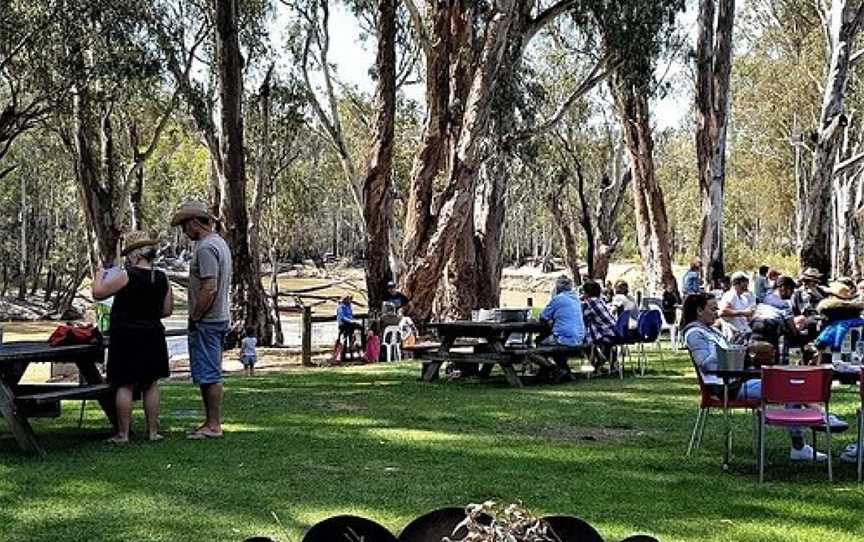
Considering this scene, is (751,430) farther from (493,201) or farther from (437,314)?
(493,201)

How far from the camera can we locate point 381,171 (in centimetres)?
2220

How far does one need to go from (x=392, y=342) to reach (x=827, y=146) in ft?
29.0

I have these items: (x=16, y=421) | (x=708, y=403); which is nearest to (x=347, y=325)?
(x=16, y=421)

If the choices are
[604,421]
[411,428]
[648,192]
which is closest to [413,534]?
[411,428]

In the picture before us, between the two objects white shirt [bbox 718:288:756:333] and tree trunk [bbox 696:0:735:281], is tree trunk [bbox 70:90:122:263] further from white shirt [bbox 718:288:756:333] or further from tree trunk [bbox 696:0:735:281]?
white shirt [bbox 718:288:756:333]

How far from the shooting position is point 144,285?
7305mm

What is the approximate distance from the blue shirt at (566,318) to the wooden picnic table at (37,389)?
5.45 m

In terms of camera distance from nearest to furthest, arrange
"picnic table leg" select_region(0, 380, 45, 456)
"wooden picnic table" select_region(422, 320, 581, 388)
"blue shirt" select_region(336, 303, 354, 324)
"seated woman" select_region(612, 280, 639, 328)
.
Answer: "picnic table leg" select_region(0, 380, 45, 456) → "wooden picnic table" select_region(422, 320, 581, 388) → "seated woman" select_region(612, 280, 639, 328) → "blue shirt" select_region(336, 303, 354, 324)

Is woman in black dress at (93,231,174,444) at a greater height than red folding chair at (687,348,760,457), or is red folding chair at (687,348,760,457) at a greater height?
woman in black dress at (93,231,174,444)

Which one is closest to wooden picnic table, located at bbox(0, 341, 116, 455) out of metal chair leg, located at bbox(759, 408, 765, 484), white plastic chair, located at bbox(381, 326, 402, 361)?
metal chair leg, located at bbox(759, 408, 765, 484)

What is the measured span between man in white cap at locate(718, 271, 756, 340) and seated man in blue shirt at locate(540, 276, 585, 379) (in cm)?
173

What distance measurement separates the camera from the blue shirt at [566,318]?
39.2ft

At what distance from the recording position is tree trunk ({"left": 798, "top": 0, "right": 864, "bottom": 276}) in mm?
19942

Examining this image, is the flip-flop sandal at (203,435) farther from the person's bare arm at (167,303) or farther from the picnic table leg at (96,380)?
the person's bare arm at (167,303)
